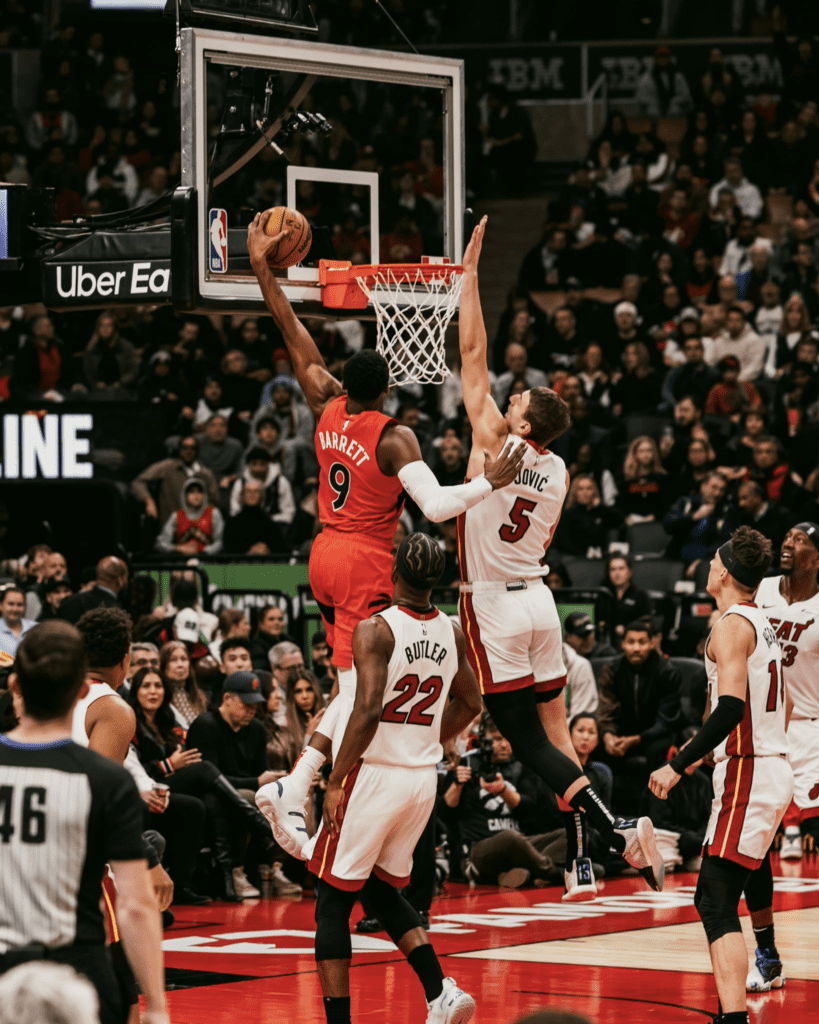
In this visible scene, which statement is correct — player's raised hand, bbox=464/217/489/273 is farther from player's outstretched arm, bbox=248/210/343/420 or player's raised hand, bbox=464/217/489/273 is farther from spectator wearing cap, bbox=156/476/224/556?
spectator wearing cap, bbox=156/476/224/556

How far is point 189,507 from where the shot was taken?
53.8 ft

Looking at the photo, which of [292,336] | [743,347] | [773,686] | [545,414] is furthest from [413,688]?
[743,347]

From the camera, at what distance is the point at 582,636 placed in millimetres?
13695

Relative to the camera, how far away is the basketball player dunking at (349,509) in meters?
7.28

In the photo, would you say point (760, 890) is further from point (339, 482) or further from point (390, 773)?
point (339, 482)

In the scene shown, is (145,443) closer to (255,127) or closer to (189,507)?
(189,507)

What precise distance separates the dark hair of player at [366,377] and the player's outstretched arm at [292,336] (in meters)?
0.33

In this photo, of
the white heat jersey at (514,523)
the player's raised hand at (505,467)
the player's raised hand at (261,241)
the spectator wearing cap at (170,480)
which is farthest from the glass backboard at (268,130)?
Result: the spectator wearing cap at (170,480)

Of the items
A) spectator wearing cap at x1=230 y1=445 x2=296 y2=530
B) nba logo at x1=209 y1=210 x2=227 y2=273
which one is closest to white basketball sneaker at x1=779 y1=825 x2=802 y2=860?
spectator wearing cap at x1=230 y1=445 x2=296 y2=530

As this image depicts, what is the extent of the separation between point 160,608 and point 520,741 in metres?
6.74

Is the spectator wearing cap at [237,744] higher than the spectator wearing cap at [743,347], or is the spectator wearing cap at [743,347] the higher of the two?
the spectator wearing cap at [743,347]

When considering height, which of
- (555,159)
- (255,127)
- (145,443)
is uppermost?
(555,159)

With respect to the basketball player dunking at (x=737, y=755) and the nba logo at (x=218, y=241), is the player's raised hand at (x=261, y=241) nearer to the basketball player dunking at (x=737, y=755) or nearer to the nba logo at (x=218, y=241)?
the nba logo at (x=218, y=241)

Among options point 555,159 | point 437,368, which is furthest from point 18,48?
point 437,368
